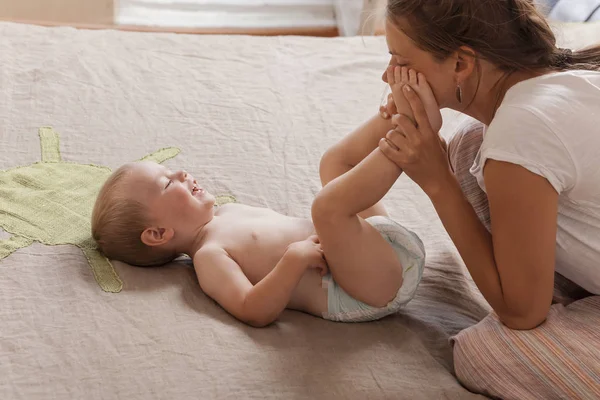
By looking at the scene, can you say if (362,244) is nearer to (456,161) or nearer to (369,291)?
(369,291)

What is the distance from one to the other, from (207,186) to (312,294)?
0.42 meters

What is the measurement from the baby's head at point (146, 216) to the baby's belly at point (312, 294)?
0.77ft

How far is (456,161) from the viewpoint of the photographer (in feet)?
4.31

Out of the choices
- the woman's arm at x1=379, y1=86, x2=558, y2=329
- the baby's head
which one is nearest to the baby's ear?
the baby's head

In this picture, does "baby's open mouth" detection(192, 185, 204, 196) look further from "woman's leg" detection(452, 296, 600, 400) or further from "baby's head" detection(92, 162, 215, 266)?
"woman's leg" detection(452, 296, 600, 400)

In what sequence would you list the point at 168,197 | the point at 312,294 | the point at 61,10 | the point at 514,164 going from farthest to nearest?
the point at 61,10 < the point at 168,197 < the point at 312,294 < the point at 514,164

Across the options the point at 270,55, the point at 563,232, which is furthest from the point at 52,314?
the point at 270,55

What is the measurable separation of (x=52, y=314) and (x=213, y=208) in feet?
1.27

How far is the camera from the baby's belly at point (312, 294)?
1207 mm

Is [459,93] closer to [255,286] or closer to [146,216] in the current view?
[255,286]

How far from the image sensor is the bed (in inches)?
42.0

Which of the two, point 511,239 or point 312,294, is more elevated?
point 511,239

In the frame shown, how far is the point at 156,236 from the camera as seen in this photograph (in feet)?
4.21

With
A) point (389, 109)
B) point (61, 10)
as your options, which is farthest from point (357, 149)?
point (61, 10)
